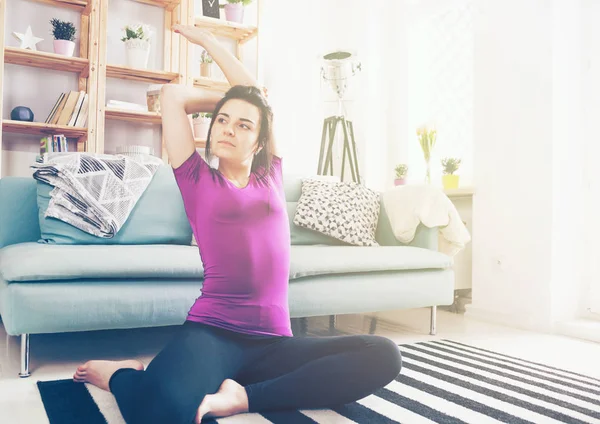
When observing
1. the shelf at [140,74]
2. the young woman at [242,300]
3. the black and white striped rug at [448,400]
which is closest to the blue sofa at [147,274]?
the black and white striped rug at [448,400]

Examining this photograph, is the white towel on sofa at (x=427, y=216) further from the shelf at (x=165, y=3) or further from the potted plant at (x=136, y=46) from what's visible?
the shelf at (x=165, y=3)

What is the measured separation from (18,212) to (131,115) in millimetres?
1792

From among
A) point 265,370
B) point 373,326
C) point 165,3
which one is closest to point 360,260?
point 373,326

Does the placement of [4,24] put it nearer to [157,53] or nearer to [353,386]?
[157,53]

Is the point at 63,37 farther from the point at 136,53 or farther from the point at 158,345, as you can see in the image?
the point at 158,345

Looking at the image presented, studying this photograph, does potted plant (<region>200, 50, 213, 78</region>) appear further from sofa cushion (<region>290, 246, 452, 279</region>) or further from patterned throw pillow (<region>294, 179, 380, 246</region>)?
sofa cushion (<region>290, 246, 452, 279</region>)

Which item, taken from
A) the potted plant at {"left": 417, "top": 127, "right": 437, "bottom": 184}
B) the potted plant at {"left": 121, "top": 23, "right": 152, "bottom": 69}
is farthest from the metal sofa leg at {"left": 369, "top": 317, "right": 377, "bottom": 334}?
the potted plant at {"left": 121, "top": 23, "right": 152, "bottom": 69}

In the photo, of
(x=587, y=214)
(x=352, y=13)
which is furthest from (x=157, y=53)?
(x=587, y=214)

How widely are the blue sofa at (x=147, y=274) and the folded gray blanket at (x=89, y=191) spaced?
0.06m

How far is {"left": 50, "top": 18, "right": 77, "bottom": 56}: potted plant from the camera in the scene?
3590mm

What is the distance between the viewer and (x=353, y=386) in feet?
4.13

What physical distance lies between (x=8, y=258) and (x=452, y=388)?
1478 mm

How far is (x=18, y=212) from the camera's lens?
7.31ft

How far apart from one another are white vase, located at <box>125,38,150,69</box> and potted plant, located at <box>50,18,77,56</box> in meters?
0.37
